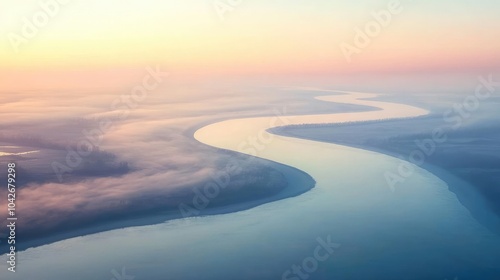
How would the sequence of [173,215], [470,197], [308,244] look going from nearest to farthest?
[308,244] < [173,215] < [470,197]

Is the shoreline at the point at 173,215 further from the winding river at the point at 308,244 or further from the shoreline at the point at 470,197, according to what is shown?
the shoreline at the point at 470,197

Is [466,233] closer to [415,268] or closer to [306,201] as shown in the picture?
[415,268]

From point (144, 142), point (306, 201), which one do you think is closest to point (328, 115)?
point (144, 142)

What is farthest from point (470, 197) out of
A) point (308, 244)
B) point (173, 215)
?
point (173, 215)

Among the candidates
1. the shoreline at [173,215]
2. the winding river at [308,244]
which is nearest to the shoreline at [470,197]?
the winding river at [308,244]

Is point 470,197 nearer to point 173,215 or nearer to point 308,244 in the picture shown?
point 308,244

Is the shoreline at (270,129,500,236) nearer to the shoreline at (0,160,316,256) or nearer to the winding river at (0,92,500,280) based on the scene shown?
the winding river at (0,92,500,280)

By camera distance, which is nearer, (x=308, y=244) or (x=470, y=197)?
(x=308, y=244)

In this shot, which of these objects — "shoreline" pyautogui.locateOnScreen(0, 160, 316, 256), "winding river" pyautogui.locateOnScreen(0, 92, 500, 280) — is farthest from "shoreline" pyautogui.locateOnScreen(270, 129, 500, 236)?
"shoreline" pyautogui.locateOnScreen(0, 160, 316, 256)
